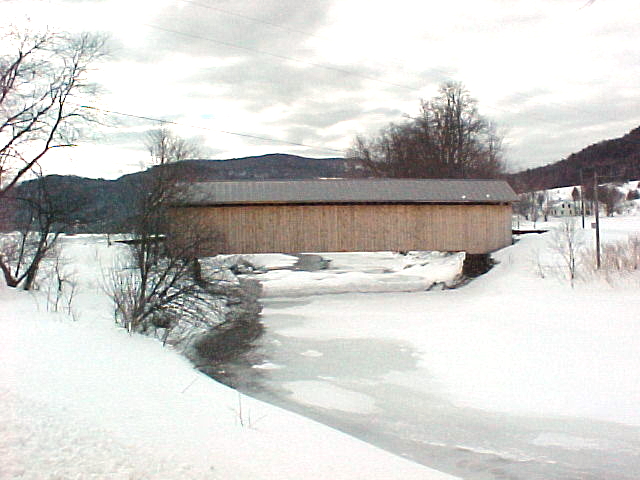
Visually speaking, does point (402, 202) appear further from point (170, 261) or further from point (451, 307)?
point (170, 261)

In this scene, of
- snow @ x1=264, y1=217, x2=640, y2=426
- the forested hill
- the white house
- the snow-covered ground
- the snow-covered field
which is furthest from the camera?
the white house

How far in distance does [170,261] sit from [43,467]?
37.5 ft

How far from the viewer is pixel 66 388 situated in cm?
739

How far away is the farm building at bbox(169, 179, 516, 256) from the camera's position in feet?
78.2

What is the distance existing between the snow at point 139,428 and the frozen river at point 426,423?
4.22ft

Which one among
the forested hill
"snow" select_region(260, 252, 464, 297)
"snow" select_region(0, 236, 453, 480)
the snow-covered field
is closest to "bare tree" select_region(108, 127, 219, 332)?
the snow-covered field

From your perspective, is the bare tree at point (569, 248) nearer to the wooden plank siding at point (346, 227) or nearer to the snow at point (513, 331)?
the snow at point (513, 331)

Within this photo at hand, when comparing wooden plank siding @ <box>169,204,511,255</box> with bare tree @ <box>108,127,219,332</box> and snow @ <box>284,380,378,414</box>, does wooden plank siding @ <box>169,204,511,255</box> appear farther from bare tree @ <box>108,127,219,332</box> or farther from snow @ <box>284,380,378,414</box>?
snow @ <box>284,380,378,414</box>

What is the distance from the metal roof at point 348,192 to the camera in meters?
23.8

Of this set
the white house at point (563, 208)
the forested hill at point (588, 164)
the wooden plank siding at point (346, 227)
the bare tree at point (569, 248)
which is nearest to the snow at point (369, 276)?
the wooden plank siding at point (346, 227)

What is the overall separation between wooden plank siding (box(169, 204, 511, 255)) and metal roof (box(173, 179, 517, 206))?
0.33m

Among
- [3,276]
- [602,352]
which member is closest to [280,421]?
[602,352]

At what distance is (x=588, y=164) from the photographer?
69.9 metres

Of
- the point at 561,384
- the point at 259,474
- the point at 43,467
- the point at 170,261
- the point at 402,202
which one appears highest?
the point at 402,202
